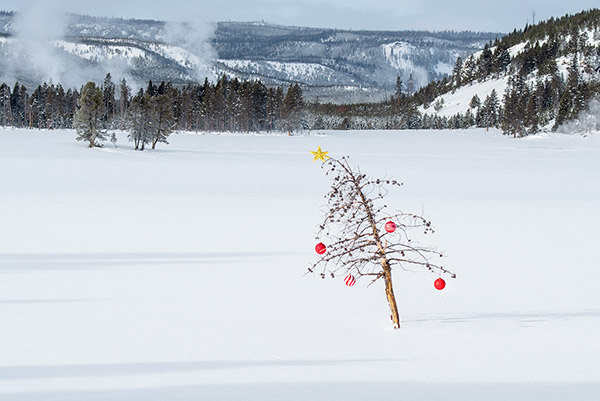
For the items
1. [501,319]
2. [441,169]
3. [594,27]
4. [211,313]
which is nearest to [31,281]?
[211,313]

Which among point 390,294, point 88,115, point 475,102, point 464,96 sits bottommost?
point 390,294

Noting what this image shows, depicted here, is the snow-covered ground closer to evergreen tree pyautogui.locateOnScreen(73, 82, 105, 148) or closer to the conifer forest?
evergreen tree pyautogui.locateOnScreen(73, 82, 105, 148)

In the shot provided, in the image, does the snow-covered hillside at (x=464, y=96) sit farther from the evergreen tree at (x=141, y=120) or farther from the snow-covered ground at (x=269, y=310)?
the snow-covered ground at (x=269, y=310)

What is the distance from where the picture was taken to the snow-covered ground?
21.3 ft

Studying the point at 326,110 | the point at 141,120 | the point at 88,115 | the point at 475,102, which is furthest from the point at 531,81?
the point at 88,115

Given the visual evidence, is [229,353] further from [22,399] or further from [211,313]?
[22,399]

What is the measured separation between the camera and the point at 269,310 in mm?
9352

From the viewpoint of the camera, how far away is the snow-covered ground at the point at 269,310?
6.48 metres

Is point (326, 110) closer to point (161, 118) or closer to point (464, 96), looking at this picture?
point (464, 96)

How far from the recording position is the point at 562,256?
44.8ft

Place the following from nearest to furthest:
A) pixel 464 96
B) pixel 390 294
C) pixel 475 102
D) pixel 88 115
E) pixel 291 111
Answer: pixel 390 294
pixel 88 115
pixel 291 111
pixel 475 102
pixel 464 96

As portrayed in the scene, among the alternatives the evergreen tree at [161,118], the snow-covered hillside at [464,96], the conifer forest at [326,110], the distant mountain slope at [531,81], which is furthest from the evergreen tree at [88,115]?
the snow-covered hillside at [464,96]

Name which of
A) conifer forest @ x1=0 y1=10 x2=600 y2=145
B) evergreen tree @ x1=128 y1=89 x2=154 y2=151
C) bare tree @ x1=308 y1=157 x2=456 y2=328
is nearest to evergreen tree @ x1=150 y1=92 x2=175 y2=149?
conifer forest @ x1=0 y1=10 x2=600 y2=145

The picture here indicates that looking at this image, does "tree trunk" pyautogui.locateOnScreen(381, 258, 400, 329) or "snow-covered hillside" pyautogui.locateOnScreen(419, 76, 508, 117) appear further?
"snow-covered hillside" pyautogui.locateOnScreen(419, 76, 508, 117)
